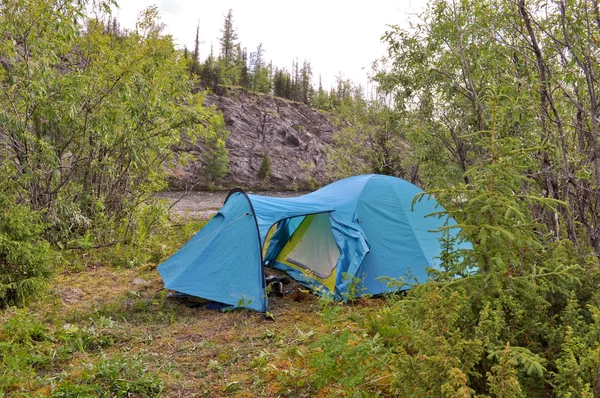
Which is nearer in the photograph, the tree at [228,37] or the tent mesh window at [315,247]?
the tent mesh window at [315,247]

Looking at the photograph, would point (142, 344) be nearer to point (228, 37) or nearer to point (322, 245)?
point (322, 245)

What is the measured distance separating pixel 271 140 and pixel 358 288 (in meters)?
43.1

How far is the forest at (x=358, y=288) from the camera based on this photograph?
2.21 meters

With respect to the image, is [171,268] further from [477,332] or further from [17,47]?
[477,332]

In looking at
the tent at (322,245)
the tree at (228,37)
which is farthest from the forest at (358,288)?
the tree at (228,37)

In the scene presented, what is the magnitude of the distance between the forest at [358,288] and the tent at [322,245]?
30 cm

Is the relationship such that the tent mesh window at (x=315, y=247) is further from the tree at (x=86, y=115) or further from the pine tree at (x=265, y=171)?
the pine tree at (x=265, y=171)

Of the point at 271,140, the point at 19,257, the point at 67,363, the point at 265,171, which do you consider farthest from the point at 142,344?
the point at 271,140

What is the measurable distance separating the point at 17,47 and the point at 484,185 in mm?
6361

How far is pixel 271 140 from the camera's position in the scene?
47.5 m

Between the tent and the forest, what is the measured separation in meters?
Answer: 0.30

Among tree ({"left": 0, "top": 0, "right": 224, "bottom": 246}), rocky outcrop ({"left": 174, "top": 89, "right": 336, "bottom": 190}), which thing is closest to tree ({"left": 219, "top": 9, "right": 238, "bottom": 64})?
rocky outcrop ({"left": 174, "top": 89, "right": 336, "bottom": 190})

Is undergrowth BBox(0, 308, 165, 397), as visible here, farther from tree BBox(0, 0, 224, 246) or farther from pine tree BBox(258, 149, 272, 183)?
pine tree BBox(258, 149, 272, 183)

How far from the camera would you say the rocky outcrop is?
43250mm
